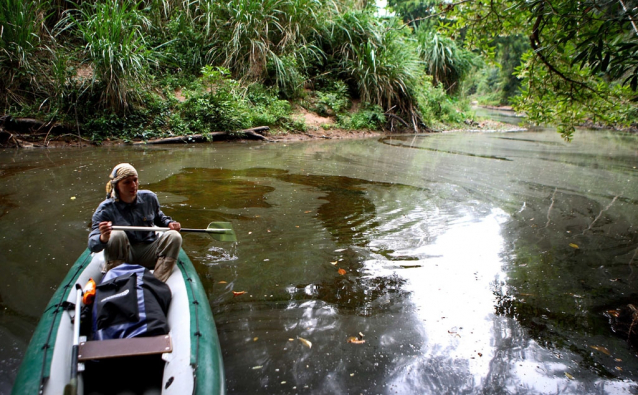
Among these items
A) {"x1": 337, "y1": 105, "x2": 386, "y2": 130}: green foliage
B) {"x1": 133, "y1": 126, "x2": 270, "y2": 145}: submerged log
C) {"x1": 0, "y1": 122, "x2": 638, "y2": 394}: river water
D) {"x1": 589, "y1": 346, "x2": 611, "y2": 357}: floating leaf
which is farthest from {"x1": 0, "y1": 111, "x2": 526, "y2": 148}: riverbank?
{"x1": 589, "y1": 346, "x2": 611, "y2": 357}: floating leaf

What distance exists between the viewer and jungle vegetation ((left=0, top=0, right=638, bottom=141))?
427cm

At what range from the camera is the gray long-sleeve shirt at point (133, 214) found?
2.73 meters

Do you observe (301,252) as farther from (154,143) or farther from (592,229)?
(154,143)

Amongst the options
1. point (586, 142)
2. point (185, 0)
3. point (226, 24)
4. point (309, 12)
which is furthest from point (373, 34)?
point (586, 142)

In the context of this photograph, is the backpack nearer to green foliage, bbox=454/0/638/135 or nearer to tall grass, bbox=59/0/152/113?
green foliage, bbox=454/0/638/135

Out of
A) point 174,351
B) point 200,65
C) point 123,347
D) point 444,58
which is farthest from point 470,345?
point 444,58

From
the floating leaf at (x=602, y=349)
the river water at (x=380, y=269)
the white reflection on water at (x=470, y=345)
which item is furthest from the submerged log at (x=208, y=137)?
the floating leaf at (x=602, y=349)

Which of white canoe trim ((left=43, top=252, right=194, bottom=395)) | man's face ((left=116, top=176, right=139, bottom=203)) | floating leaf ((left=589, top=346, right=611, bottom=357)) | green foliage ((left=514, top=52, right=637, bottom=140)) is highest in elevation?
green foliage ((left=514, top=52, right=637, bottom=140))

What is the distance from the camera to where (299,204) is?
5277 mm

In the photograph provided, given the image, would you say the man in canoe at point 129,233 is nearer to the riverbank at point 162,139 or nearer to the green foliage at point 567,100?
the green foliage at point 567,100

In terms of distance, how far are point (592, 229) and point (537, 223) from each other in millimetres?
568

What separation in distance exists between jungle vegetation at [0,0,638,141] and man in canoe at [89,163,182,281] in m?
3.14

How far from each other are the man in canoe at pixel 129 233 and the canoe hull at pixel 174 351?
251 millimetres

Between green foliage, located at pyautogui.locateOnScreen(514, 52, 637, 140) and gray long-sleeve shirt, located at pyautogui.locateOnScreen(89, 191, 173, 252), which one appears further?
green foliage, located at pyautogui.locateOnScreen(514, 52, 637, 140)
